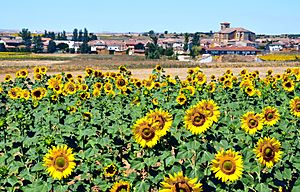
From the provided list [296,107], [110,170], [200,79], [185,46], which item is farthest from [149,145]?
[185,46]

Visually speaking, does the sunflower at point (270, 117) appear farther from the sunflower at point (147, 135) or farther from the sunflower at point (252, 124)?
the sunflower at point (147, 135)

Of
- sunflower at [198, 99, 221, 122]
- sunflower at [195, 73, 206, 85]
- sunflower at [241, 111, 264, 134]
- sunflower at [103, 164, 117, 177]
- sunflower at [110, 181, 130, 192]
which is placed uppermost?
sunflower at [198, 99, 221, 122]

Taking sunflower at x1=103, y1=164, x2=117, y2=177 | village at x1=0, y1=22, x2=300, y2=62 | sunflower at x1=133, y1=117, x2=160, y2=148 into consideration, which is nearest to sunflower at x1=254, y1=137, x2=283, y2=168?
→ sunflower at x1=133, y1=117, x2=160, y2=148

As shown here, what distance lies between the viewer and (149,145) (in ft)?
14.0

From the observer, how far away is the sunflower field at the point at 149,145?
169 inches

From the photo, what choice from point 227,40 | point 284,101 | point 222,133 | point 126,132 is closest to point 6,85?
point 126,132

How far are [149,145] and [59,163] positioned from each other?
88 centimetres

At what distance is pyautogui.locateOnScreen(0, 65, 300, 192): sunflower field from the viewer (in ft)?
14.1

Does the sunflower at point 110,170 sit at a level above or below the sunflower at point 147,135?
below

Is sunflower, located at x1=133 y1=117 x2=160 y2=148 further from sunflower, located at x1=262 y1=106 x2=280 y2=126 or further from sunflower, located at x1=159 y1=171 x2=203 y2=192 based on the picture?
sunflower, located at x1=262 y1=106 x2=280 y2=126

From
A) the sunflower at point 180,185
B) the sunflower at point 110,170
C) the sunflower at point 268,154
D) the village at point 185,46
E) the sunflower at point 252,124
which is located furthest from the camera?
the village at point 185,46

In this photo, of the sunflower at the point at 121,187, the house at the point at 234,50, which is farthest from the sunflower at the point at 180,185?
the house at the point at 234,50

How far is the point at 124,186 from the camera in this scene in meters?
3.93

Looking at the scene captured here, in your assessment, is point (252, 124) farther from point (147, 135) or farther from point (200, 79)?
point (200, 79)
